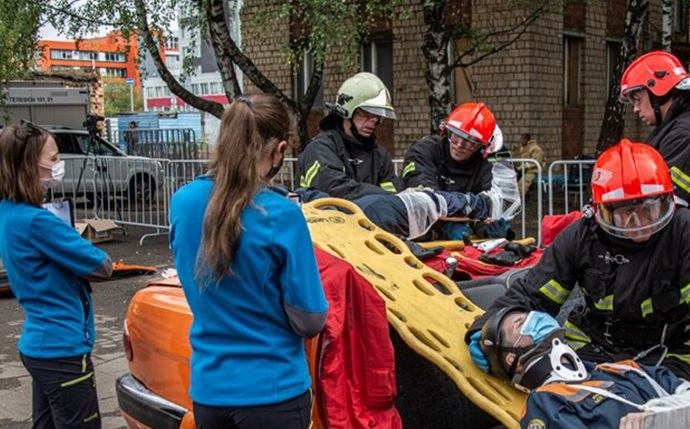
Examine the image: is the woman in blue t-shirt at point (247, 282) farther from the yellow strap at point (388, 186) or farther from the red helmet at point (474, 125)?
the yellow strap at point (388, 186)

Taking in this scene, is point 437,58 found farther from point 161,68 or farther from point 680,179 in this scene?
point 680,179

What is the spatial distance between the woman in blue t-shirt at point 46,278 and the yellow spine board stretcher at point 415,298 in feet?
3.57

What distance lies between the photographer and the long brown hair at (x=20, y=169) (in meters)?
3.52

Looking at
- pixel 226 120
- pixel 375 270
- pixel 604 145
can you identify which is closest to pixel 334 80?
pixel 604 145

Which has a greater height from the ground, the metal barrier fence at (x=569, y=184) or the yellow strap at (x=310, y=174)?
the yellow strap at (x=310, y=174)

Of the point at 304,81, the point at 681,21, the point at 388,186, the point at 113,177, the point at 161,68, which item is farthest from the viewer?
the point at 681,21

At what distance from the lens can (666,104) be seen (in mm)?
4355

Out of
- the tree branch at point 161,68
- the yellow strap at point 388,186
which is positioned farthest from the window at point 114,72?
the yellow strap at point 388,186

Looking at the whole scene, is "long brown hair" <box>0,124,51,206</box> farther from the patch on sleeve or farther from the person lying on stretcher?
the patch on sleeve

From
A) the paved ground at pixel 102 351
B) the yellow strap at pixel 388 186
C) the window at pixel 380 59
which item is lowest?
the paved ground at pixel 102 351

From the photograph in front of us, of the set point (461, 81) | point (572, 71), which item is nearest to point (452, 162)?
point (461, 81)

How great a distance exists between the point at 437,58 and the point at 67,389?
8.38 meters

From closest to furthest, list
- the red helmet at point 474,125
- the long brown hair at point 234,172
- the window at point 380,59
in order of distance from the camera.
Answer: the long brown hair at point 234,172 → the red helmet at point 474,125 → the window at point 380,59

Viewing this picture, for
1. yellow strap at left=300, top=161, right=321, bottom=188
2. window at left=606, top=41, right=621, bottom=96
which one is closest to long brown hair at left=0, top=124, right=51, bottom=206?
yellow strap at left=300, top=161, right=321, bottom=188
